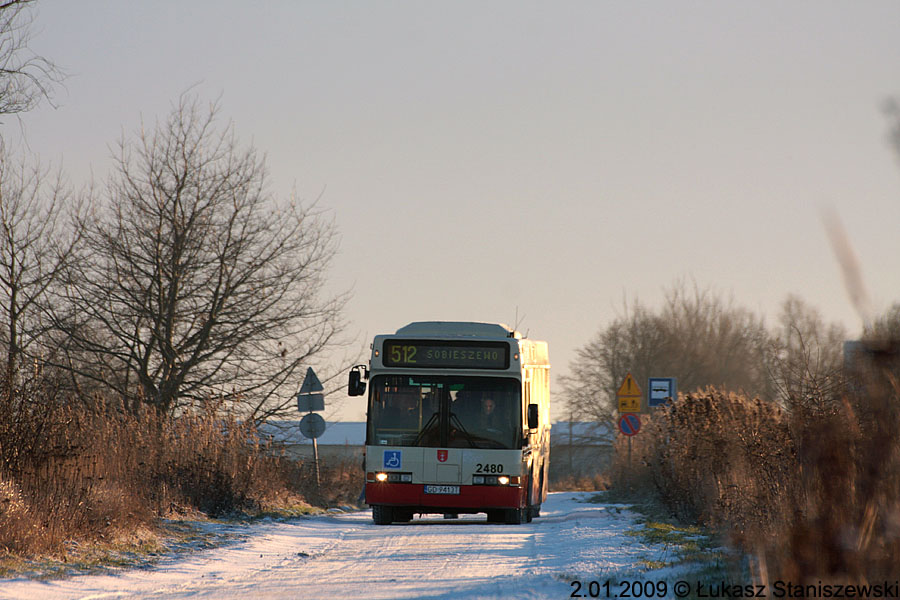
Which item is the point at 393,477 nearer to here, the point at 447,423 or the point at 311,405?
the point at 447,423

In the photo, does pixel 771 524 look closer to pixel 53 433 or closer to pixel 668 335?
pixel 53 433

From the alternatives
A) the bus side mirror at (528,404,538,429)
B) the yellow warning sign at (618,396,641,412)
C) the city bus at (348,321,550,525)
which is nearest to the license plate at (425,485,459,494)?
the city bus at (348,321,550,525)

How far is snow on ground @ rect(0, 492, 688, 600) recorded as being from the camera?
10.9 meters

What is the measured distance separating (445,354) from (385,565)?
23.6ft

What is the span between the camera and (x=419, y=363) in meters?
20.2

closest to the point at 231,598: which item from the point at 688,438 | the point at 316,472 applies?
the point at 688,438

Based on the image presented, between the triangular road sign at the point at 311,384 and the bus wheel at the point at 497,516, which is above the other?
the triangular road sign at the point at 311,384

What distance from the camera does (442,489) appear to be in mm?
19828

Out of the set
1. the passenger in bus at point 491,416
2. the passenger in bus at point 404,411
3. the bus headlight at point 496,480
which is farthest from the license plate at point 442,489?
the passenger in bus at point 491,416

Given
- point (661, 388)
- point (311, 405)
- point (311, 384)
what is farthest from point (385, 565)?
point (661, 388)

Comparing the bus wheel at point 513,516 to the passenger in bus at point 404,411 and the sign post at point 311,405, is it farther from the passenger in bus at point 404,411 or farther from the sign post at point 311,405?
the sign post at point 311,405

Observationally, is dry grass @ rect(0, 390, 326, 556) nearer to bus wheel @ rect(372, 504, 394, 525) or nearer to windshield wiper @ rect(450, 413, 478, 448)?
bus wheel @ rect(372, 504, 394, 525)

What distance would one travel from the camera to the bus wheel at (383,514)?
2066 centimetres

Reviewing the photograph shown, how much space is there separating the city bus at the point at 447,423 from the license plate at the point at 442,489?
0.02 m
